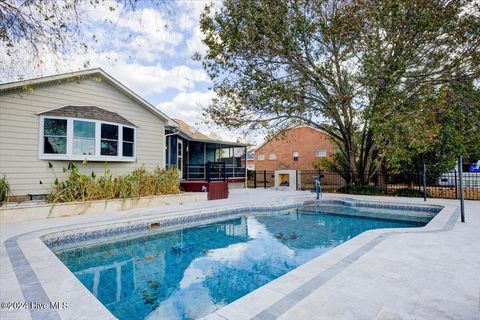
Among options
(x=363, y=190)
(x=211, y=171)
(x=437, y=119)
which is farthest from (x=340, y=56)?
(x=211, y=171)

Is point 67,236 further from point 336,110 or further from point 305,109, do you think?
point 336,110

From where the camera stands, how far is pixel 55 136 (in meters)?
8.98

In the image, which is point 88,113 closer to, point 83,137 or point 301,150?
point 83,137

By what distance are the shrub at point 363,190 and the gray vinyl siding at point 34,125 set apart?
11148mm

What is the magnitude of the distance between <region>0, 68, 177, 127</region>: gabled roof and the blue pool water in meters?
5.12

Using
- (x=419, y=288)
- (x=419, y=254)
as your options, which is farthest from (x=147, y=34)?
(x=419, y=254)

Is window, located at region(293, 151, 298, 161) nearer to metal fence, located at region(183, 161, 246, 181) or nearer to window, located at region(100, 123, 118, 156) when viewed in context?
metal fence, located at region(183, 161, 246, 181)

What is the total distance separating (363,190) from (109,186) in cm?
1198

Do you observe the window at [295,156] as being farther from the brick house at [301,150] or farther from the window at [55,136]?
the window at [55,136]

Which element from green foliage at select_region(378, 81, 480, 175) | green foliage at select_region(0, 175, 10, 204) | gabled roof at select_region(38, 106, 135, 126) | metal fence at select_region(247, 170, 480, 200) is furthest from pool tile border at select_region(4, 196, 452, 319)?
gabled roof at select_region(38, 106, 135, 126)

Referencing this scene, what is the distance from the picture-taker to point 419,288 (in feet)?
9.42

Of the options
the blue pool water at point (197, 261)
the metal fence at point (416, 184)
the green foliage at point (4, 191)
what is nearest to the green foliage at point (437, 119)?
the metal fence at point (416, 184)

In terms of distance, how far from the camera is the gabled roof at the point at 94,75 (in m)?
8.05

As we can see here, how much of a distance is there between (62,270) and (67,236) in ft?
9.17
